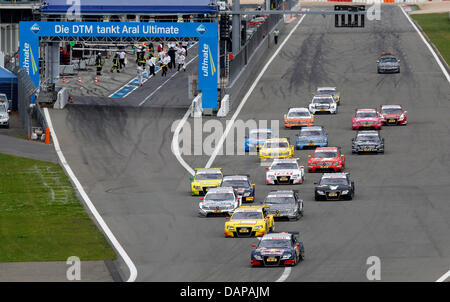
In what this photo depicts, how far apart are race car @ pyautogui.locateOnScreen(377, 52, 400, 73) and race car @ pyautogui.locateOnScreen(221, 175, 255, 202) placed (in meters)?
38.4

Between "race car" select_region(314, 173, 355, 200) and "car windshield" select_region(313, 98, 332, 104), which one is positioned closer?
"race car" select_region(314, 173, 355, 200)

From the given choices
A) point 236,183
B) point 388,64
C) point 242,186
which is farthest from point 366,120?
point 388,64

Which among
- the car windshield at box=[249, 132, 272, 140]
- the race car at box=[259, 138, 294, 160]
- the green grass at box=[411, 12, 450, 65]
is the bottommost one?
the green grass at box=[411, 12, 450, 65]

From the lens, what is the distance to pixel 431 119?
7019 centimetres

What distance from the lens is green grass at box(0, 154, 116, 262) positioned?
39938 millimetres

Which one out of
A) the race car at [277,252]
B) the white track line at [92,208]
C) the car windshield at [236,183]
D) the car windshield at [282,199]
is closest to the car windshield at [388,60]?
the white track line at [92,208]

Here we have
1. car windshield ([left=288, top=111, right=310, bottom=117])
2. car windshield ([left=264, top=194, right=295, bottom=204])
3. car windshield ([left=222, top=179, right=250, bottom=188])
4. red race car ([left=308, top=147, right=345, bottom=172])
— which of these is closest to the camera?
car windshield ([left=264, top=194, right=295, bottom=204])

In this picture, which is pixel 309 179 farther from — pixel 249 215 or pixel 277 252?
pixel 277 252

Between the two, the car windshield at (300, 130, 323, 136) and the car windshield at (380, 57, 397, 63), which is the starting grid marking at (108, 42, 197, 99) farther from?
the car windshield at (300, 130, 323, 136)

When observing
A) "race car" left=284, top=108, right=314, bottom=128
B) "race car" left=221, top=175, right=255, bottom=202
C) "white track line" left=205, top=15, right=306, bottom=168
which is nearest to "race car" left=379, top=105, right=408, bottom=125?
"race car" left=284, top=108, right=314, bottom=128

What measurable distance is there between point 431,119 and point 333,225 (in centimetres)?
2863

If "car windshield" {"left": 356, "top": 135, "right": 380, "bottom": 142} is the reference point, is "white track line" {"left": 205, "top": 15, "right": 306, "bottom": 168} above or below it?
below

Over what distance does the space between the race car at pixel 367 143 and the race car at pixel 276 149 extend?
3.41 metres

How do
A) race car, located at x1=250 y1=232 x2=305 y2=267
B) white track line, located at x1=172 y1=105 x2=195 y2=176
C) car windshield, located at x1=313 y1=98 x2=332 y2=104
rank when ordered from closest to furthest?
race car, located at x1=250 y1=232 x2=305 y2=267 < white track line, located at x1=172 y1=105 x2=195 y2=176 < car windshield, located at x1=313 y1=98 x2=332 y2=104
